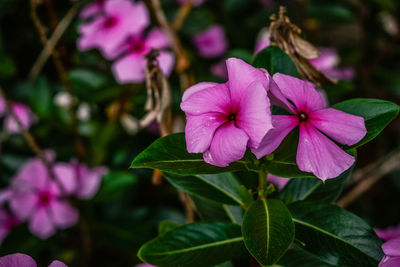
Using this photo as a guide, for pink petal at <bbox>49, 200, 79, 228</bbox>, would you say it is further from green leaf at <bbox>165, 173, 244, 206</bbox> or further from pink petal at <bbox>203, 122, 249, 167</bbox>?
pink petal at <bbox>203, 122, 249, 167</bbox>

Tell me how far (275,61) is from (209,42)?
0.92 m

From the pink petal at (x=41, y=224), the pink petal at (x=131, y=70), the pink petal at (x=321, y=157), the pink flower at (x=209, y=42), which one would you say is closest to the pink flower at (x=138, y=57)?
the pink petal at (x=131, y=70)

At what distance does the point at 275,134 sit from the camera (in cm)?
55

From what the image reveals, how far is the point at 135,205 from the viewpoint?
65.8 inches

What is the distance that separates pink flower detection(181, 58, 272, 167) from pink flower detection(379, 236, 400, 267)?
232 mm

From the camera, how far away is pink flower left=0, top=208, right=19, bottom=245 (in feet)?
4.26

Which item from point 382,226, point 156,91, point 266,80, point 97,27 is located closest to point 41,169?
point 97,27

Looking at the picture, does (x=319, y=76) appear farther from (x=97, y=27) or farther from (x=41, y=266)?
(x=41, y=266)

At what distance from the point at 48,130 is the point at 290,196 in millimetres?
1048

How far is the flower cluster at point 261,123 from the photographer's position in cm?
53

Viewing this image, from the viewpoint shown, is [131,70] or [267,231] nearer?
[267,231]

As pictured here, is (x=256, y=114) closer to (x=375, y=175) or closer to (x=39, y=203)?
(x=375, y=175)

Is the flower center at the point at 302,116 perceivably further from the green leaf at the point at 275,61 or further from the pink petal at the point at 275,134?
the green leaf at the point at 275,61

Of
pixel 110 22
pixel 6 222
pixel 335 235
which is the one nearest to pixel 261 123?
pixel 335 235
